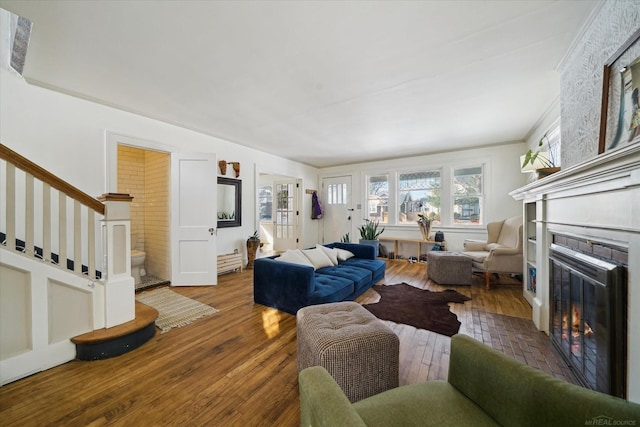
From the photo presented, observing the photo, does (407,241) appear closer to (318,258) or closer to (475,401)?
(318,258)

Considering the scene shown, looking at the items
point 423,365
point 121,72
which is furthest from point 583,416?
point 121,72

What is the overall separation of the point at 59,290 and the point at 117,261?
1.24ft

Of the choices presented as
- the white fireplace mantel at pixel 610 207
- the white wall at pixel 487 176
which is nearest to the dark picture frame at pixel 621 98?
the white fireplace mantel at pixel 610 207

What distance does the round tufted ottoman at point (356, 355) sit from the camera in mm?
1348

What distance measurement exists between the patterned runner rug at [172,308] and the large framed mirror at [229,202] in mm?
1397

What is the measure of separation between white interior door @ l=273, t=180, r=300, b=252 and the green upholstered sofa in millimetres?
5536

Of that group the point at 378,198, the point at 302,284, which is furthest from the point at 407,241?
the point at 302,284

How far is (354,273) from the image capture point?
314 cm

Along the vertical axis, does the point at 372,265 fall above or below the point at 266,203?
below

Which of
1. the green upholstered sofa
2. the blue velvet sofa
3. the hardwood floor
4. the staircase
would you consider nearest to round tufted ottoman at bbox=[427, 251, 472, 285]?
the hardwood floor

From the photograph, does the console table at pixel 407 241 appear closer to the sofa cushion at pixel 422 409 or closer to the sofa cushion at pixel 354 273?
the sofa cushion at pixel 354 273

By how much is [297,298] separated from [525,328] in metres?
2.27

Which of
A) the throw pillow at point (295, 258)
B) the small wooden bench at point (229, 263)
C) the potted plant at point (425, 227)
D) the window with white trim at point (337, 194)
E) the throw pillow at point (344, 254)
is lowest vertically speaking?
the small wooden bench at point (229, 263)

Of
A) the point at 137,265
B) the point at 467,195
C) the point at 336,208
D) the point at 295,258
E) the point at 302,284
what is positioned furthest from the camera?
the point at 336,208
